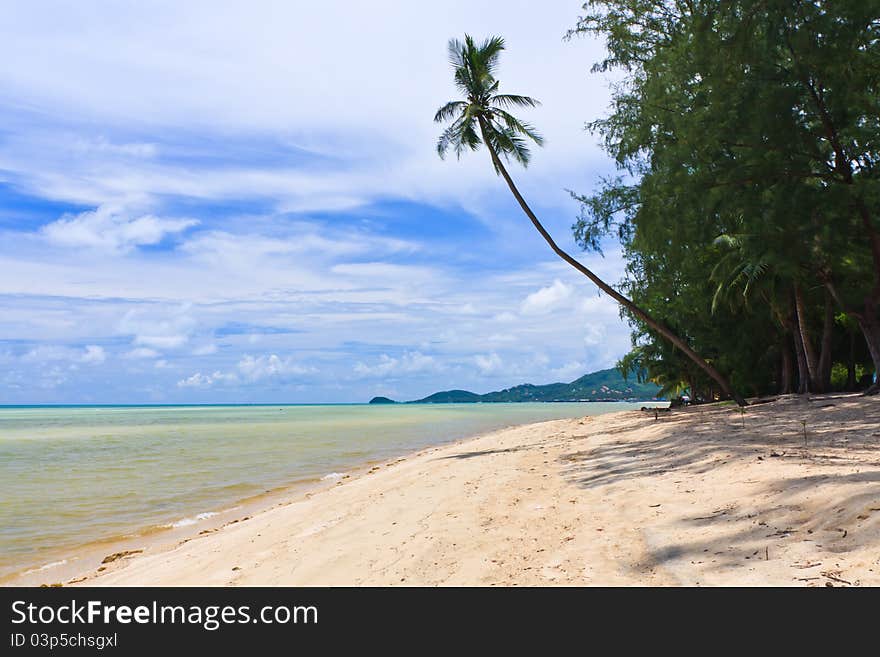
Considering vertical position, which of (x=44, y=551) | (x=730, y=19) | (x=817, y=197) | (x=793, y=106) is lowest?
(x=44, y=551)

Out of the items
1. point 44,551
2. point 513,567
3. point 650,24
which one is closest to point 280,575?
point 513,567

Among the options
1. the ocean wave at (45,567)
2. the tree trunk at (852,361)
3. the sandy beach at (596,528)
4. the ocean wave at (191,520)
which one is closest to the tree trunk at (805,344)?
the tree trunk at (852,361)

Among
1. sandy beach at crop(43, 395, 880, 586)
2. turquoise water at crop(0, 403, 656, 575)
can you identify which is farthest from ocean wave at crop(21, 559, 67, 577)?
sandy beach at crop(43, 395, 880, 586)

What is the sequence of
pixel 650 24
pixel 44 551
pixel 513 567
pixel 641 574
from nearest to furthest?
pixel 641 574 → pixel 513 567 → pixel 44 551 → pixel 650 24

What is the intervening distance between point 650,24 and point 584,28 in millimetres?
2157

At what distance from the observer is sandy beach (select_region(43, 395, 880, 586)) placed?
485 cm

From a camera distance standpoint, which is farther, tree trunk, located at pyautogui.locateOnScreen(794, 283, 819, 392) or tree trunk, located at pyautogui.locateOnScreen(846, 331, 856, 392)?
tree trunk, located at pyautogui.locateOnScreen(846, 331, 856, 392)

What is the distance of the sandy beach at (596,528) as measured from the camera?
15.9ft

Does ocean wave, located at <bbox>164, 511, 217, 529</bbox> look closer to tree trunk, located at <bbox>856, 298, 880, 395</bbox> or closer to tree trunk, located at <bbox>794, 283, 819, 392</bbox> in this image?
tree trunk, located at <bbox>856, 298, 880, 395</bbox>

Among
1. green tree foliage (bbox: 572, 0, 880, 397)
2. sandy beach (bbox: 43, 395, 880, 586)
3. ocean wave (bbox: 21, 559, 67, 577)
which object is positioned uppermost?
green tree foliage (bbox: 572, 0, 880, 397)

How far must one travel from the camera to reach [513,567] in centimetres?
541

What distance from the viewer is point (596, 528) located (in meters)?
6.41

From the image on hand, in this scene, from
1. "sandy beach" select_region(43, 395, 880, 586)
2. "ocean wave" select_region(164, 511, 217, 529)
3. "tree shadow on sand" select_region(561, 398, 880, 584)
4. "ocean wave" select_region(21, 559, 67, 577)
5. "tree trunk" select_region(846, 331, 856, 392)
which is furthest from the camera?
"tree trunk" select_region(846, 331, 856, 392)
